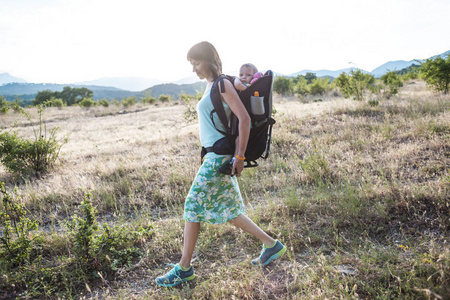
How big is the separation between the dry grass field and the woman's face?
1.66 meters

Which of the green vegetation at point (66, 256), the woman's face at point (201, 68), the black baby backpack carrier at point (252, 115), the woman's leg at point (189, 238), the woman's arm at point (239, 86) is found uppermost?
the woman's face at point (201, 68)

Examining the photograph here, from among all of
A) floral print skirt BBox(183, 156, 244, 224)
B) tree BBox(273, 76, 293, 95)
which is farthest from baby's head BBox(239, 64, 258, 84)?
tree BBox(273, 76, 293, 95)

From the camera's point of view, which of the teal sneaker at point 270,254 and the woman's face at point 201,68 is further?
the teal sneaker at point 270,254

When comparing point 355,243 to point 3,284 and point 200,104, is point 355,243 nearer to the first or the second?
point 200,104

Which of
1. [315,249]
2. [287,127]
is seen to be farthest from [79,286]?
[287,127]

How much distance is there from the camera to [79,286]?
2729 mm

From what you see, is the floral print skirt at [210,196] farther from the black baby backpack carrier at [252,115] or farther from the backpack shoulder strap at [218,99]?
the backpack shoulder strap at [218,99]

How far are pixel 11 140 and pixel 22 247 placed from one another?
16.1 feet

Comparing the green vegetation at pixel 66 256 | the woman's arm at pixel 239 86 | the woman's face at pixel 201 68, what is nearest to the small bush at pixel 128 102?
the green vegetation at pixel 66 256

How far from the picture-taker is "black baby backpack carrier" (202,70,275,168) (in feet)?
7.15

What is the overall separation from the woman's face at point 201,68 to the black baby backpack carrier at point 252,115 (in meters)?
0.17

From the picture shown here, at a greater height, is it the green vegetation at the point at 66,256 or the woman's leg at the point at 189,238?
the woman's leg at the point at 189,238

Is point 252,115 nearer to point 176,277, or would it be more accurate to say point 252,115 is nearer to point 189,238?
point 189,238

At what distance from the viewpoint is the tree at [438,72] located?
34.9 feet
